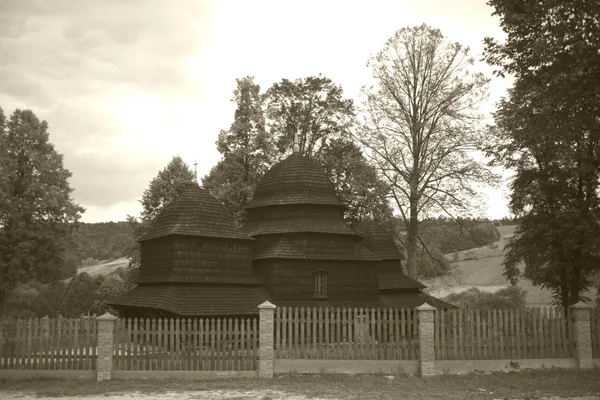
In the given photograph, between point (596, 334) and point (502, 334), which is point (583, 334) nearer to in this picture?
point (596, 334)

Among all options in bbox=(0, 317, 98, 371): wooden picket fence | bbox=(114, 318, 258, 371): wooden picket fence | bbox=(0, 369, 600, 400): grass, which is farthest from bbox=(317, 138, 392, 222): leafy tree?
bbox=(0, 317, 98, 371): wooden picket fence

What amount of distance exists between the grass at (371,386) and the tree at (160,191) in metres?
24.5

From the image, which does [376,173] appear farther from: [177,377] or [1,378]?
[1,378]

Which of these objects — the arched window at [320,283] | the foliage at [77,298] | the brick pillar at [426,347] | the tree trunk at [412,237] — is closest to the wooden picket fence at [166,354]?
the brick pillar at [426,347]

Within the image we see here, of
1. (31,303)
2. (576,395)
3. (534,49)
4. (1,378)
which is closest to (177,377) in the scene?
(1,378)

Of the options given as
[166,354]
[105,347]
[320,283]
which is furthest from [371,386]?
[320,283]

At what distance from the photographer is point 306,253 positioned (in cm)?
2944

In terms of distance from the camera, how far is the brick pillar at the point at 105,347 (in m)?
17.5

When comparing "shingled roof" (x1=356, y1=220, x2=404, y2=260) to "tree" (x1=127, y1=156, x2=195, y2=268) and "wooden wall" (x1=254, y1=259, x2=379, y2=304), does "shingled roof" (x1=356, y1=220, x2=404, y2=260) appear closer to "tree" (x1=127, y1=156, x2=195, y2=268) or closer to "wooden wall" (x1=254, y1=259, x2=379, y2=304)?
"wooden wall" (x1=254, y1=259, x2=379, y2=304)

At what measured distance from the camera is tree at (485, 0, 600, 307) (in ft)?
59.1

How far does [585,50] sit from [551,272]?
565 inches

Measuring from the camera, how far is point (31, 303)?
58562 mm

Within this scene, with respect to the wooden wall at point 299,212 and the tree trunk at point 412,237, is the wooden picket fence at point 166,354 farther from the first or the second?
the tree trunk at point 412,237

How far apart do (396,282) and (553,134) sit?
1680cm
